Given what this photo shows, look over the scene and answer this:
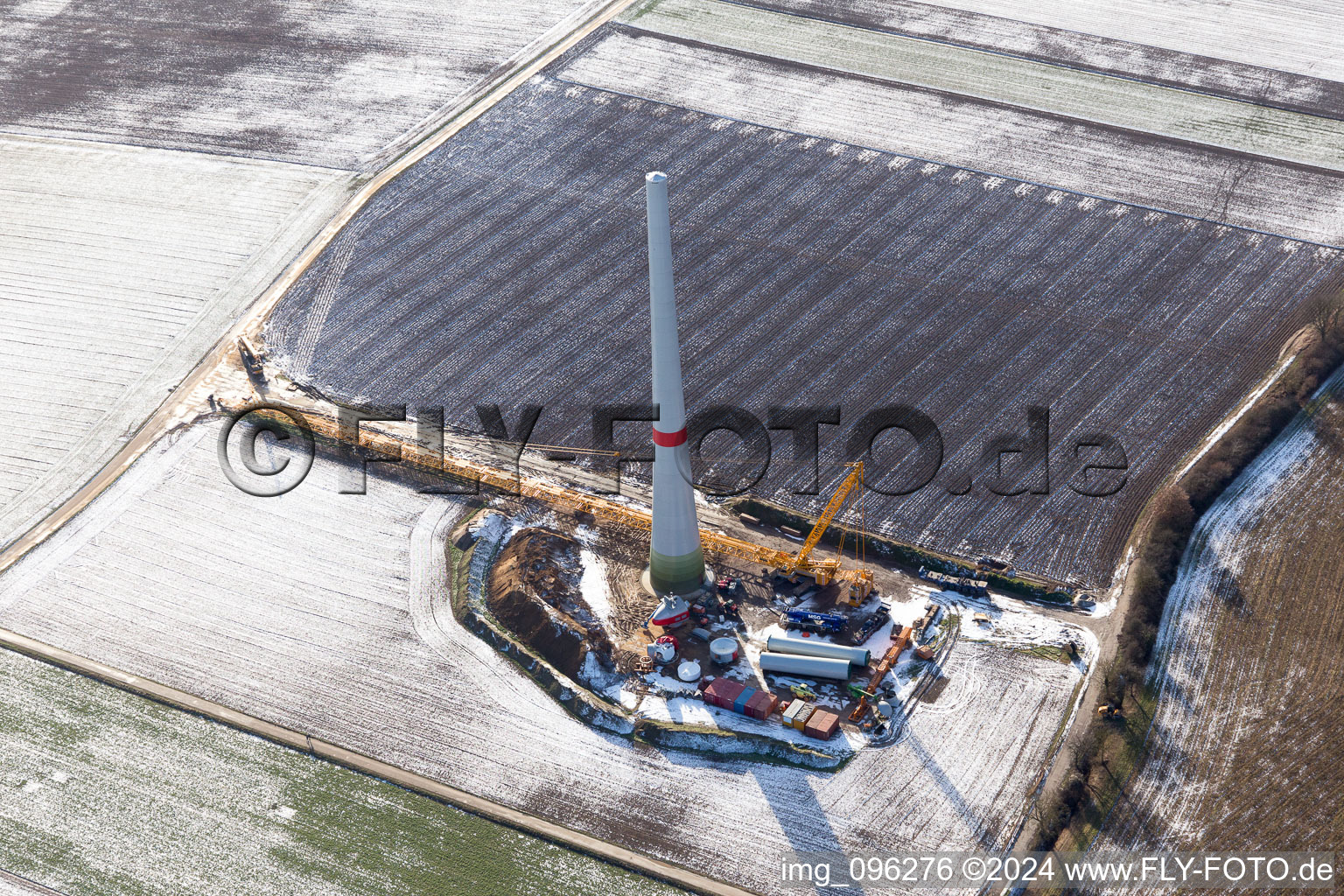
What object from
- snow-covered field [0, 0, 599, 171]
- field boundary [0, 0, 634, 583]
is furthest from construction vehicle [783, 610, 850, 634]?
snow-covered field [0, 0, 599, 171]

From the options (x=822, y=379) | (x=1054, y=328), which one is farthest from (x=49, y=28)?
(x=1054, y=328)

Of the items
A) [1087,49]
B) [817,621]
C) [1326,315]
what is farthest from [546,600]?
[1087,49]

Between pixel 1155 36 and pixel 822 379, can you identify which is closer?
pixel 822 379

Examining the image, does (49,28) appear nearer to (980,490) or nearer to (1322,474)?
(980,490)

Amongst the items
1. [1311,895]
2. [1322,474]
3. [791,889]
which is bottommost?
[791,889]

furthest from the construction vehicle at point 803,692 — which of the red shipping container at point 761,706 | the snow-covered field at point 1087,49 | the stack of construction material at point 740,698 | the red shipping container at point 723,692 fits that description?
the snow-covered field at point 1087,49

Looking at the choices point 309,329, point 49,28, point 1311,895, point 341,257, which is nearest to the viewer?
point 1311,895
